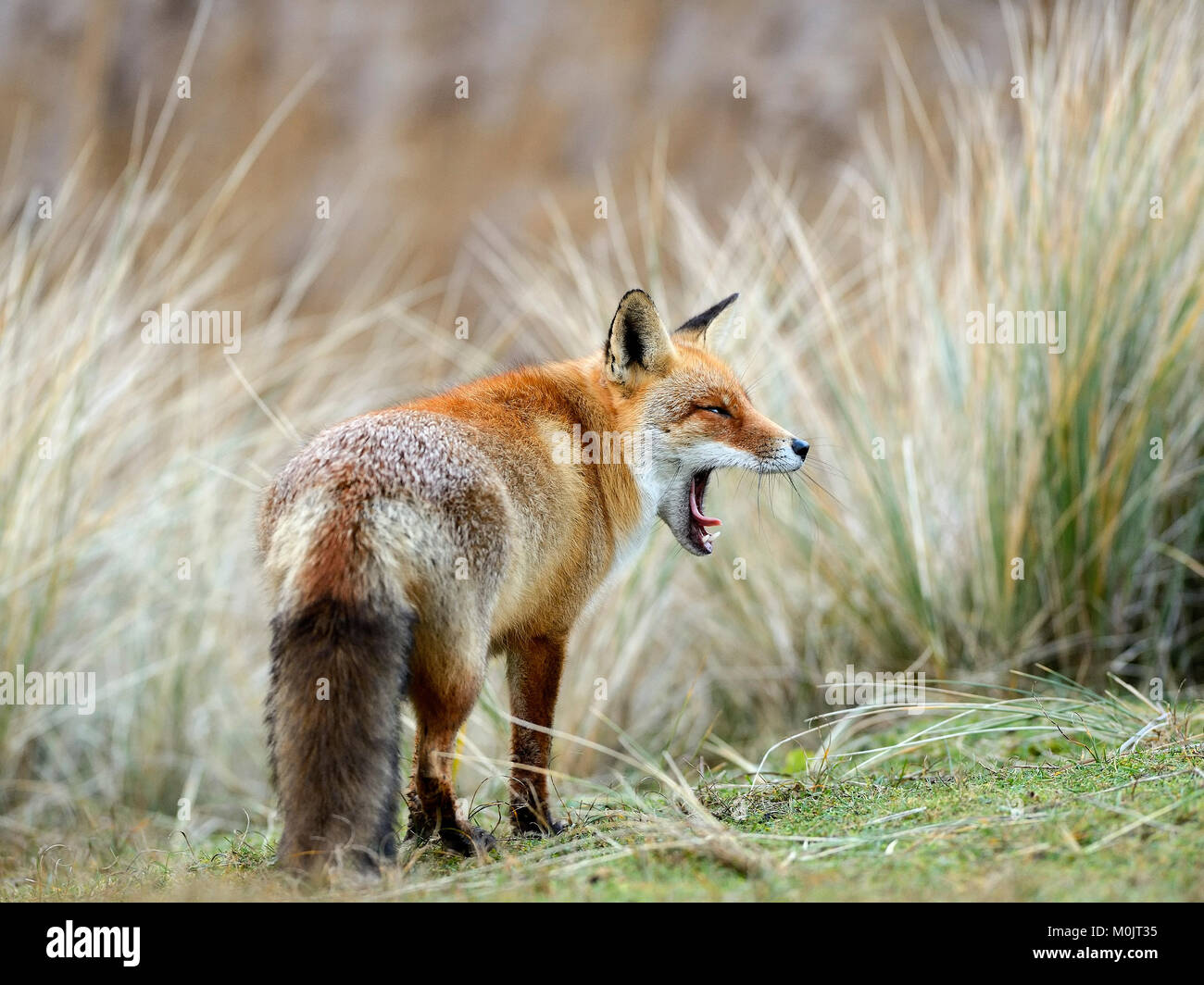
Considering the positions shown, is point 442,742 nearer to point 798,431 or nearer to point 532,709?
point 532,709

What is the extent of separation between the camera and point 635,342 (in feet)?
13.3

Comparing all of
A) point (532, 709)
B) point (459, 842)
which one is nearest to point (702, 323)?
point (532, 709)

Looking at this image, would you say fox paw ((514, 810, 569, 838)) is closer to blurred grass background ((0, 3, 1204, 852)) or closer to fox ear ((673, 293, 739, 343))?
blurred grass background ((0, 3, 1204, 852))

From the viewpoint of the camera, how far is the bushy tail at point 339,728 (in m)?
2.81

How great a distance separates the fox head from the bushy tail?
143 cm

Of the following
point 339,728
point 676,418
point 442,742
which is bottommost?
point 442,742

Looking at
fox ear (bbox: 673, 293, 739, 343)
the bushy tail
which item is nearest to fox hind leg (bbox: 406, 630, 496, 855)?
the bushy tail

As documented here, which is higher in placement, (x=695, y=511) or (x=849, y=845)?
(x=695, y=511)

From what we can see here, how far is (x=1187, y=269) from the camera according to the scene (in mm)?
5398

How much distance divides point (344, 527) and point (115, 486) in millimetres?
4417

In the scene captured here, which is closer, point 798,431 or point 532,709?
point 532,709

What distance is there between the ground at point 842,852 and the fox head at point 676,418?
1087mm

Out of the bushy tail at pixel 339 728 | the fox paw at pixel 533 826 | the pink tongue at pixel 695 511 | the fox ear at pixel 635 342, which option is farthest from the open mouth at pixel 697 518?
the bushy tail at pixel 339 728

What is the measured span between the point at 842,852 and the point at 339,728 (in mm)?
1307
